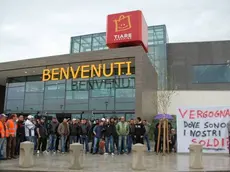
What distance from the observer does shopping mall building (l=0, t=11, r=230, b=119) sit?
999 inches

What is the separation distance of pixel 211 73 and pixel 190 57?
11.0 ft

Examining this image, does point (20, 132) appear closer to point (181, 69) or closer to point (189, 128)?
point (189, 128)

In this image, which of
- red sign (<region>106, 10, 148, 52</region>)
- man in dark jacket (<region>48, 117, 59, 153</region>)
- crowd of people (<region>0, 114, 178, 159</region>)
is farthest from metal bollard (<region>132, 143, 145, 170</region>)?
red sign (<region>106, 10, 148, 52</region>)

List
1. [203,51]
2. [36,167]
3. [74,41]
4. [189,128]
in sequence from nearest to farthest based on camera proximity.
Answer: [36,167] < [189,128] < [203,51] < [74,41]

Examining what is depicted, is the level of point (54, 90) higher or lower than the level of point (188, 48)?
lower

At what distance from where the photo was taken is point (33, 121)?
1511cm

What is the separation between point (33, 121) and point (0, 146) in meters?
2.82

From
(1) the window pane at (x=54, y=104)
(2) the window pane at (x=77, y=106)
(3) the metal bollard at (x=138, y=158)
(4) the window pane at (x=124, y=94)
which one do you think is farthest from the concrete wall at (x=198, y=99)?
(3) the metal bollard at (x=138, y=158)

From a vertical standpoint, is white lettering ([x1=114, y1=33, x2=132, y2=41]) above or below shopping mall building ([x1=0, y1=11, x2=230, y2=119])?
above

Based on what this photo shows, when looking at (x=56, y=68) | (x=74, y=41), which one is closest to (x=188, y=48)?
(x=74, y=41)

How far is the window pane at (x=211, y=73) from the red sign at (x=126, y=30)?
11.9m

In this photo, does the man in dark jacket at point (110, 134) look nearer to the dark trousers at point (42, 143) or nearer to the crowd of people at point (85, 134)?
the crowd of people at point (85, 134)

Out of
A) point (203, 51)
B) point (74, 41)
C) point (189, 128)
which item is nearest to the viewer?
point (189, 128)

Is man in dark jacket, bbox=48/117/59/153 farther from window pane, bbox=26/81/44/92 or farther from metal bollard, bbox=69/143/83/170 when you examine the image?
window pane, bbox=26/81/44/92
